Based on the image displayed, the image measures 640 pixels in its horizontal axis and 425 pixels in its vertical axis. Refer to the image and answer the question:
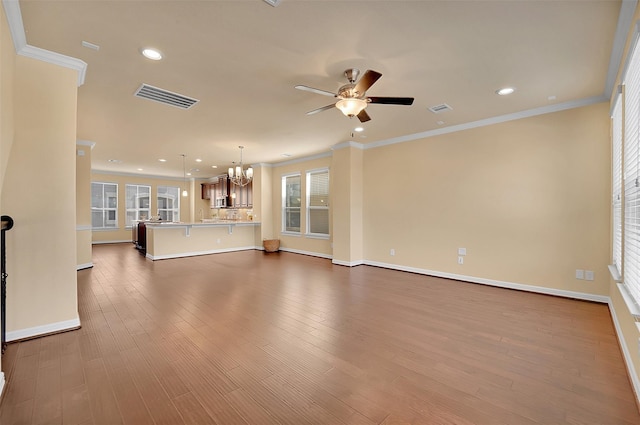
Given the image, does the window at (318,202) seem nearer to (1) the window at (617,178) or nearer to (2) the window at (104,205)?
(1) the window at (617,178)

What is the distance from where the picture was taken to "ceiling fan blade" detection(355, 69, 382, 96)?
2.42 metres

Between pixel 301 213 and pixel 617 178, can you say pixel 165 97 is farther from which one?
pixel 617 178

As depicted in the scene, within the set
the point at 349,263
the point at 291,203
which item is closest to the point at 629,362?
the point at 349,263

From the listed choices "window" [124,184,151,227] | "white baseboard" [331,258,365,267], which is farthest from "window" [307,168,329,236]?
"window" [124,184,151,227]

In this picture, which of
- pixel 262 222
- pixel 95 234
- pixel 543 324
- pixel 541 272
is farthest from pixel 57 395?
pixel 95 234

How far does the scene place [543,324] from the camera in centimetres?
295

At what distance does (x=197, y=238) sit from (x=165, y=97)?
468 cm

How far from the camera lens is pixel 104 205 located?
32.3 feet

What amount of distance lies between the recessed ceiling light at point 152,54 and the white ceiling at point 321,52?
6cm

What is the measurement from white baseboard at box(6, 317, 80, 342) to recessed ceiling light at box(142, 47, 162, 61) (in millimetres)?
2691

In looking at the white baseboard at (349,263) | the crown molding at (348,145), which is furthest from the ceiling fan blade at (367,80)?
the white baseboard at (349,263)

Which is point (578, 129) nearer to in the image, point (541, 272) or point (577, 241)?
point (577, 241)

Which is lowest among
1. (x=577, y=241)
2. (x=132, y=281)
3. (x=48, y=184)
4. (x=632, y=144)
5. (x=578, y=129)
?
(x=132, y=281)

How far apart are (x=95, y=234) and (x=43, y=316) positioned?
28.4 ft
